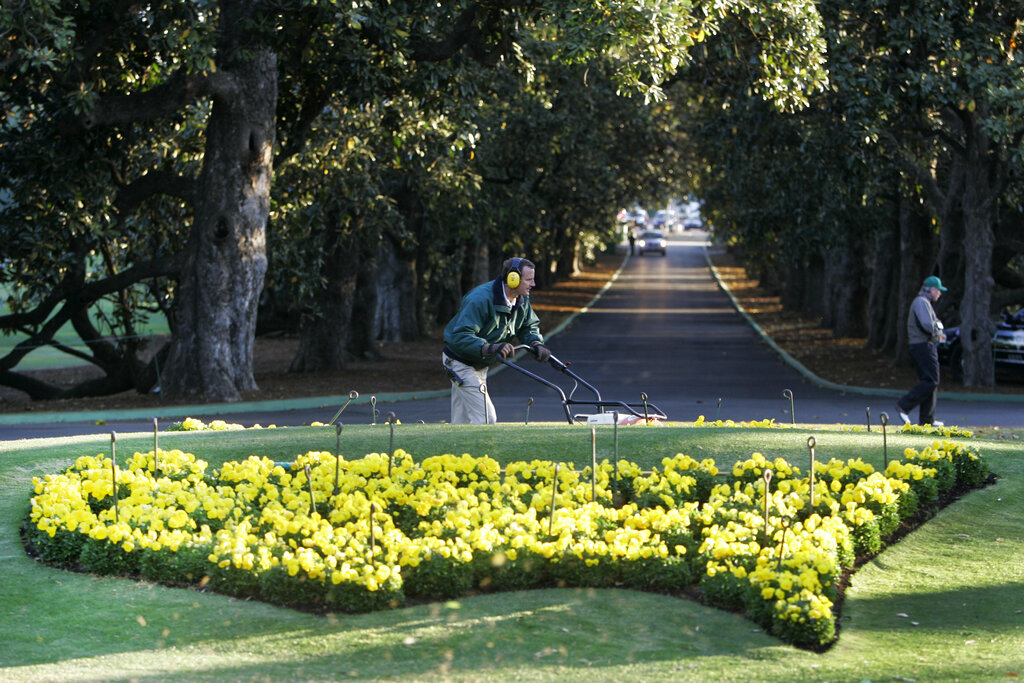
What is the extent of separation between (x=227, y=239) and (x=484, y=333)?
31.0 ft

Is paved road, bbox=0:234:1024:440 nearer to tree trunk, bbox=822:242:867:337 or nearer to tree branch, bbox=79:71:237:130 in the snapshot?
tree trunk, bbox=822:242:867:337

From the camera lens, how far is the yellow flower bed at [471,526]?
644 centimetres

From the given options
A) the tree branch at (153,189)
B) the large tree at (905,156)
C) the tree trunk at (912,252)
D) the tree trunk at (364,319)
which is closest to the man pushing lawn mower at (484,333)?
the tree branch at (153,189)

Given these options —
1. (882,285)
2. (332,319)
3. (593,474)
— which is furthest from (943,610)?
(882,285)

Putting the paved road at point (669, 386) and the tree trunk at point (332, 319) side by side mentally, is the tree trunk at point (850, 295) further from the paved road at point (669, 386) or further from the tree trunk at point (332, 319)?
the tree trunk at point (332, 319)

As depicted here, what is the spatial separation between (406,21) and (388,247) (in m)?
14.9

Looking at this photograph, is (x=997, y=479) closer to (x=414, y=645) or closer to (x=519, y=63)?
(x=414, y=645)

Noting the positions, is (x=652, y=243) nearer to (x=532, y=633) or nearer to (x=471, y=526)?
(x=471, y=526)

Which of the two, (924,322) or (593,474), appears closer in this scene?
(593,474)

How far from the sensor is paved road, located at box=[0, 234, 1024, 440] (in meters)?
16.6

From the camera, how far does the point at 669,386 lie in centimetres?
2167

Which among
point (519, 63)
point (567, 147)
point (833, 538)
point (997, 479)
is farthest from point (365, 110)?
point (833, 538)

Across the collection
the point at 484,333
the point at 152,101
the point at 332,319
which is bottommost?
the point at 484,333

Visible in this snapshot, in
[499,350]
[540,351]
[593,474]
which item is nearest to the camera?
[593,474]
